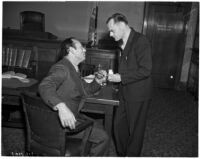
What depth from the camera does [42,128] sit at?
159 centimetres

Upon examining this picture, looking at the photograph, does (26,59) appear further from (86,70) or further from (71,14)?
(71,14)

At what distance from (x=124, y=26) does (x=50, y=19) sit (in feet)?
17.1

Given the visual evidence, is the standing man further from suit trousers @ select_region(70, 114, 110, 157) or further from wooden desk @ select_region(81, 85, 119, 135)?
suit trousers @ select_region(70, 114, 110, 157)

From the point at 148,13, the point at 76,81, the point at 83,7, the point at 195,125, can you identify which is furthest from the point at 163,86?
the point at 76,81

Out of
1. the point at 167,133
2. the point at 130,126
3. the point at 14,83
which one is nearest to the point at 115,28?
the point at 130,126

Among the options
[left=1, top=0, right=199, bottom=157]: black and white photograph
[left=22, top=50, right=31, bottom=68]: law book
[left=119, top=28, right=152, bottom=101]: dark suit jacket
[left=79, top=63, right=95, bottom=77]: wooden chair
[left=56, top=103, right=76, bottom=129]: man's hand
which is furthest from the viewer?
[left=22, top=50, right=31, bottom=68]: law book

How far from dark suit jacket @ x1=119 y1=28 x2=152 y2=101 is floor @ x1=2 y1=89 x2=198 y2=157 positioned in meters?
0.87

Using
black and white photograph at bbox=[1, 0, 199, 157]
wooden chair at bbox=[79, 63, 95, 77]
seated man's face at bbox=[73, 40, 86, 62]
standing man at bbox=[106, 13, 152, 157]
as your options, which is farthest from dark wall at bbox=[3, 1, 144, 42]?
seated man's face at bbox=[73, 40, 86, 62]

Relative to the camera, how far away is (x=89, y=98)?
6.86 feet

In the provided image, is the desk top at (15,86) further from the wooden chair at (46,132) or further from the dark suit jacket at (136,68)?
the dark suit jacket at (136,68)

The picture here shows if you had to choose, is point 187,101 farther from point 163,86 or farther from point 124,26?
point 124,26

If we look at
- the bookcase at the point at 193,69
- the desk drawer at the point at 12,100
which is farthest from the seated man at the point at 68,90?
the bookcase at the point at 193,69

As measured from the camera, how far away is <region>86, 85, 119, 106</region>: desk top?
6.81ft

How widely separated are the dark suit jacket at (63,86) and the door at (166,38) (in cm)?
453
